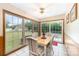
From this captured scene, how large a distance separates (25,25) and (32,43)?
299 mm

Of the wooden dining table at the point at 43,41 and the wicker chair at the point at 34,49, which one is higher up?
the wooden dining table at the point at 43,41

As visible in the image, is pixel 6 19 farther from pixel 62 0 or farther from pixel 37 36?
pixel 62 0

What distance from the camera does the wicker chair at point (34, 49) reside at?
4.54 feet

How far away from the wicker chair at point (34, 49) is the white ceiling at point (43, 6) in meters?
0.39

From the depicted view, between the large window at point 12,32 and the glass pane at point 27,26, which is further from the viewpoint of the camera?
the glass pane at point 27,26

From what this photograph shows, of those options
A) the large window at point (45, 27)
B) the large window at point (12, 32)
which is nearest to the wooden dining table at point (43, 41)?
the large window at point (45, 27)

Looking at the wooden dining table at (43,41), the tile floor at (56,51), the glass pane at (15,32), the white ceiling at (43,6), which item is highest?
the white ceiling at (43,6)

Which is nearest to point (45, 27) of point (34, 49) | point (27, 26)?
point (27, 26)

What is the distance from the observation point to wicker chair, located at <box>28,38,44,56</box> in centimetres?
138

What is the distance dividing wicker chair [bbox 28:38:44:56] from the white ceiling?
391 millimetres

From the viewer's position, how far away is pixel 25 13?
4.50 ft

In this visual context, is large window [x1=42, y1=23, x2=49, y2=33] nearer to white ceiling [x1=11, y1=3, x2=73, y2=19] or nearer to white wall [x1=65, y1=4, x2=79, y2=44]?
white ceiling [x1=11, y1=3, x2=73, y2=19]

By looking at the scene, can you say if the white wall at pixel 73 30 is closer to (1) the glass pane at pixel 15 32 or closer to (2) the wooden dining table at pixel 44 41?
(2) the wooden dining table at pixel 44 41

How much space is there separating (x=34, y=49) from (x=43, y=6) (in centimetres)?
66
